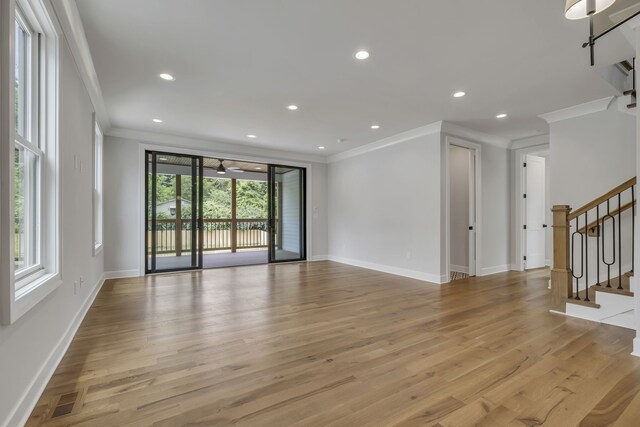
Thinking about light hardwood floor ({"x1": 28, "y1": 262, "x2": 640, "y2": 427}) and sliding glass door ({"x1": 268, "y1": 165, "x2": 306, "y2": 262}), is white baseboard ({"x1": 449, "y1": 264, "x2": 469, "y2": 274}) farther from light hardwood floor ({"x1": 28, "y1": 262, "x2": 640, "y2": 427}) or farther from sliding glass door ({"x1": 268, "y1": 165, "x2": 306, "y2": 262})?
sliding glass door ({"x1": 268, "y1": 165, "x2": 306, "y2": 262})

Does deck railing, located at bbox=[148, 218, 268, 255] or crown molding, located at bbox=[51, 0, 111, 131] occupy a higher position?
crown molding, located at bbox=[51, 0, 111, 131]

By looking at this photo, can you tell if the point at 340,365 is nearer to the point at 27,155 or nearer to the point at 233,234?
the point at 27,155

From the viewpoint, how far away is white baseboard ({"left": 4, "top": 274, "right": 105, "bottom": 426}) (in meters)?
1.57

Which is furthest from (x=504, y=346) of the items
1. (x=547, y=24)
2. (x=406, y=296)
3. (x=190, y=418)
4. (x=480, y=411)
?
(x=547, y=24)

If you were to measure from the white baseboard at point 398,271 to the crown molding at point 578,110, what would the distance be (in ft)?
9.44

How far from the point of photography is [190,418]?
164 cm

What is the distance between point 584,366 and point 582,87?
3.19 meters

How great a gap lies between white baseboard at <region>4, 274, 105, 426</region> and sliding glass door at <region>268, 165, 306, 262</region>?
4543 millimetres

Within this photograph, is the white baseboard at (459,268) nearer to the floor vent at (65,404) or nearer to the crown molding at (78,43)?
the floor vent at (65,404)

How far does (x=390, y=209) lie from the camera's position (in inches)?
235

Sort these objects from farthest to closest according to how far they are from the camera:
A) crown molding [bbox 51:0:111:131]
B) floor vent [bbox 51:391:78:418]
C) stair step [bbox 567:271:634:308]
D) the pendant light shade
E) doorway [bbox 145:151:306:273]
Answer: doorway [bbox 145:151:306:273] < stair step [bbox 567:271:634:308] < crown molding [bbox 51:0:111:131] < floor vent [bbox 51:391:78:418] < the pendant light shade

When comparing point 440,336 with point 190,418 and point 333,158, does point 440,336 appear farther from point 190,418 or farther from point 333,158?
point 333,158

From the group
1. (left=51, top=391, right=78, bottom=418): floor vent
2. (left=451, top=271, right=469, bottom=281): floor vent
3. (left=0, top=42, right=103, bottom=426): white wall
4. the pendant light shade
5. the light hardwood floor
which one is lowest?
(left=451, top=271, right=469, bottom=281): floor vent

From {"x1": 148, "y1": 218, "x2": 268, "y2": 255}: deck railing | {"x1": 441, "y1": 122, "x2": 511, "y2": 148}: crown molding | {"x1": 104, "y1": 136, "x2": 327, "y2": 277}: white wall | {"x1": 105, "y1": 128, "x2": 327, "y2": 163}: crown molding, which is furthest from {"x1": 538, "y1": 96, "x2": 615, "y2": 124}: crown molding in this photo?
{"x1": 148, "y1": 218, "x2": 268, "y2": 255}: deck railing
